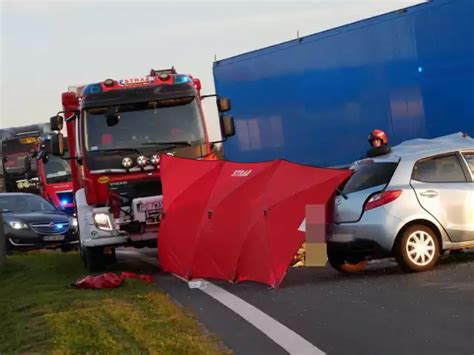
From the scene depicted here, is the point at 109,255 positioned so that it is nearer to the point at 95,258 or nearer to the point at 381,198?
the point at 95,258

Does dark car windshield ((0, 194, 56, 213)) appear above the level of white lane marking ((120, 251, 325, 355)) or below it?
above

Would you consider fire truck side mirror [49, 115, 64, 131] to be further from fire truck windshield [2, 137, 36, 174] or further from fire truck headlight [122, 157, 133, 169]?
fire truck windshield [2, 137, 36, 174]

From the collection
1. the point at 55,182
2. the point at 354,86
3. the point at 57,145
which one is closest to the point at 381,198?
the point at 354,86

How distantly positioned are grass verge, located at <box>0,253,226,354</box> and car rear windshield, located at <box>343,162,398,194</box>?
9.41 feet

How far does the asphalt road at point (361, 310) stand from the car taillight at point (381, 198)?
93cm

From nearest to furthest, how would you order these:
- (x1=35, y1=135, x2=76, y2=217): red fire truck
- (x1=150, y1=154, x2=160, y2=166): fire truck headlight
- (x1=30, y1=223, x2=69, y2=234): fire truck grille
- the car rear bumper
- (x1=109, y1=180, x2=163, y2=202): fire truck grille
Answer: (x1=109, y1=180, x2=163, y2=202): fire truck grille < (x1=150, y1=154, x2=160, y2=166): fire truck headlight < the car rear bumper < (x1=30, y1=223, x2=69, y2=234): fire truck grille < (x1=35, y1=135, x2=76, y2=217): red fire truck

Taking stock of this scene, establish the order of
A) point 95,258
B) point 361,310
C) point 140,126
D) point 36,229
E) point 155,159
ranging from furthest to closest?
point 36,229, point 140,126, point 95,258, point 155,159, point 361,310

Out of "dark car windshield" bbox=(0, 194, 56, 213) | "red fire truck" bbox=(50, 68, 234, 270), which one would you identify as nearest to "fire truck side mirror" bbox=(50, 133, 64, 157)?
"red fire truck" bbox=(50, 68, 234, 270)

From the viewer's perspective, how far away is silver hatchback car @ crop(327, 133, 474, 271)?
10719mm

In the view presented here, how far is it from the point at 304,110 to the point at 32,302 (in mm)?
8258

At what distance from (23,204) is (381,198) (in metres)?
11.2

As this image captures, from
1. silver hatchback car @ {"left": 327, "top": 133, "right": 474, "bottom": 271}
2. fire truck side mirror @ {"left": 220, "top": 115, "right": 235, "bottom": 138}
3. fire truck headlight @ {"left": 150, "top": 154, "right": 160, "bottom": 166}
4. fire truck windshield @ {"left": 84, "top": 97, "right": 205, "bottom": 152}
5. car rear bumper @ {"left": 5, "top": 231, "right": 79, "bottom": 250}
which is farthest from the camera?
car rear bumper @ {"left": 5, "top": 231, "right": 79, "bottom": 250}

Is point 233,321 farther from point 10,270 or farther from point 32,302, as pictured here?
point 10,270

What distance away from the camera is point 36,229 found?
18.1 metres
